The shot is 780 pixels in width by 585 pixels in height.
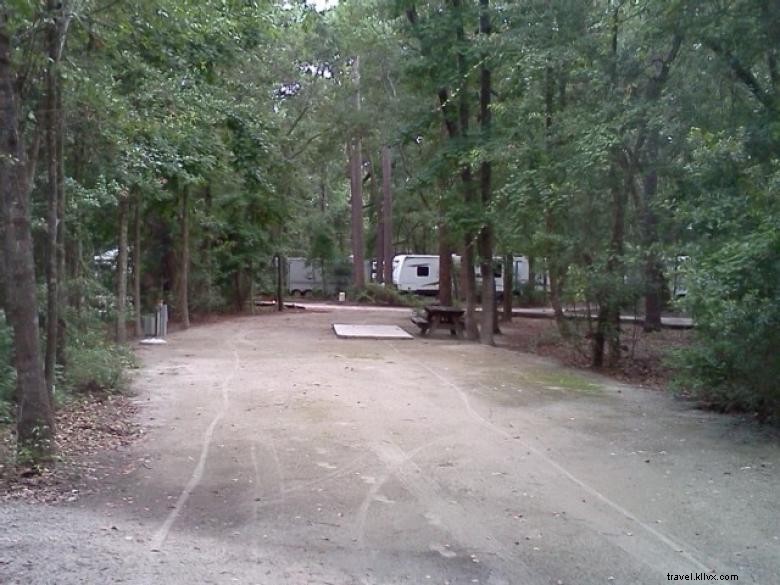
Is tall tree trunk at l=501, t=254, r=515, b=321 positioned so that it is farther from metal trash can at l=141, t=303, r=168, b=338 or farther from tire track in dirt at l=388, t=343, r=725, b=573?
tire track in dirt at l=388, t=343, r=725, b=573

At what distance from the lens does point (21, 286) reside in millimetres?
7109

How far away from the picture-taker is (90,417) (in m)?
10.1

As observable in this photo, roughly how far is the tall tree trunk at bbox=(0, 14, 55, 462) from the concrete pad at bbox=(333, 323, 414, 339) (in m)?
14.6

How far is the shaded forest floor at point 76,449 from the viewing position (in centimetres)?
674

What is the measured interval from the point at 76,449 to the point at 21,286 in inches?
80.4

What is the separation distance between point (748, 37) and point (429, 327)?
13.7 meters

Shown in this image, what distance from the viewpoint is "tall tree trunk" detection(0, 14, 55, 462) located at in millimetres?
7051

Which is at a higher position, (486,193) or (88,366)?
(486,193)

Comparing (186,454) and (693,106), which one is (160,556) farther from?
(693,106)

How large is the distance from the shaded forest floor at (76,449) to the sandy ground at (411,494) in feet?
0.80

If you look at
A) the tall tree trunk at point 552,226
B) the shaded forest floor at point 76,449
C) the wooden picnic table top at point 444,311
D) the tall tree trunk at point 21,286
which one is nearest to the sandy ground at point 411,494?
the shaded forest floor at point 76,449

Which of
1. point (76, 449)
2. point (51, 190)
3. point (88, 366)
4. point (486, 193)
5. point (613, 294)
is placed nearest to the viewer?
point (51, 190)

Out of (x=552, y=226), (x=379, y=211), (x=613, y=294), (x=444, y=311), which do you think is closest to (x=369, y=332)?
(x=444, y=311)

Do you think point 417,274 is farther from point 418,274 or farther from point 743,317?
point 743,317
